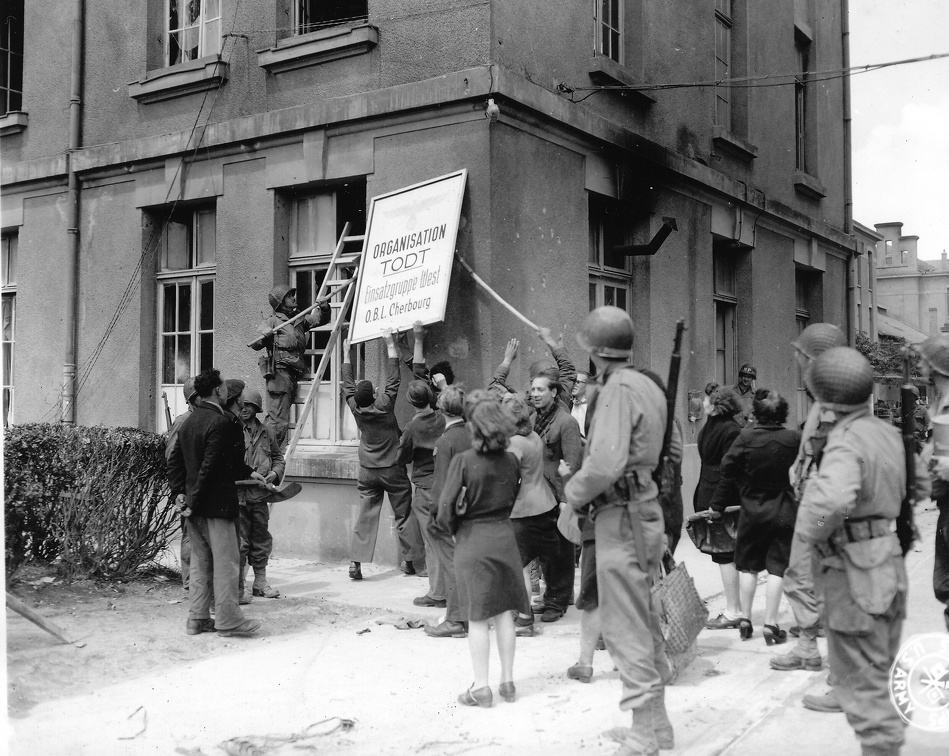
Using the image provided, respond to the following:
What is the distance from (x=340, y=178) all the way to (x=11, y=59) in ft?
18.0

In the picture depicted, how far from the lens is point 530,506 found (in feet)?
20.2

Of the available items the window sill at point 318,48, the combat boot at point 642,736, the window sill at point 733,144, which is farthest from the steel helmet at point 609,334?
the window sill at point 733,144

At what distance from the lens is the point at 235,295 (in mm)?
9562

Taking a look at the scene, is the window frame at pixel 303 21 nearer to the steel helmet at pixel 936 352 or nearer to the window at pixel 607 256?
the window at pixel 607 256

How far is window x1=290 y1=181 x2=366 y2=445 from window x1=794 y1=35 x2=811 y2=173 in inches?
337

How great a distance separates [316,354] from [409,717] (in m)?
5.43

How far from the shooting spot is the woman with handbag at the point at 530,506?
20.0 feet

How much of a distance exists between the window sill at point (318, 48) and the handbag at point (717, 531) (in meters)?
5.61

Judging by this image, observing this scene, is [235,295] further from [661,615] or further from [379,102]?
[661,615]

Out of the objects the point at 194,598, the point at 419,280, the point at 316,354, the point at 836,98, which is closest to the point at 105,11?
the point at 316,354

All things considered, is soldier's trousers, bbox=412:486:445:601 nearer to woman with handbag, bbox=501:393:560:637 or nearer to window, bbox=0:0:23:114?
woman with handbag, bbox=501:393:560:637

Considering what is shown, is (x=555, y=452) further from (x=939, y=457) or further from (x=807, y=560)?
(x=939, y=457)

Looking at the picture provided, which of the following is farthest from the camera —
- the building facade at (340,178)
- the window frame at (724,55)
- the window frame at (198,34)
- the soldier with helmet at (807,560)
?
the window frame at (724,55)

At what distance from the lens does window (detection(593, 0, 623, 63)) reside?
986cm
